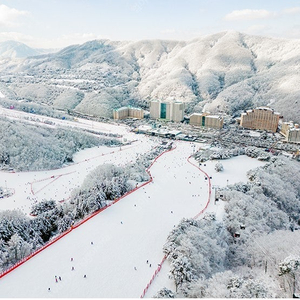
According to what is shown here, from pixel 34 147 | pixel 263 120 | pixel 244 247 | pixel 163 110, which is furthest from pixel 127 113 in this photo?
pixel 244 247

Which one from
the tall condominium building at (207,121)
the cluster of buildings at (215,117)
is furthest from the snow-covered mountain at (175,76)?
the tall condominium building at (207,121)

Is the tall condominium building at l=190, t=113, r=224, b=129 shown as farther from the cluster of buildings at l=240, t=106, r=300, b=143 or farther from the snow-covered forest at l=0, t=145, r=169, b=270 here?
the snow-covered forest at l=0, t=145, r=169, b=270

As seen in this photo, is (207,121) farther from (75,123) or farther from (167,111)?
(75,123)

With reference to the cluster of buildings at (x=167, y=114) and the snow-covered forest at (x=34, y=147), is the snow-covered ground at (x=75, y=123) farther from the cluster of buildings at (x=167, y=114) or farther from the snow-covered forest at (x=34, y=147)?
the snow-covered forest at (x=34, y=147)

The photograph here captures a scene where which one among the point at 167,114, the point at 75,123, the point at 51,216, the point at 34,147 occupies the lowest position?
the point at 75,123

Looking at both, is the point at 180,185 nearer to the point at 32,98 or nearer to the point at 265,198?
the point at 265,198

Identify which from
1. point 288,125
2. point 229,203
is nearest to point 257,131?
point 288,125

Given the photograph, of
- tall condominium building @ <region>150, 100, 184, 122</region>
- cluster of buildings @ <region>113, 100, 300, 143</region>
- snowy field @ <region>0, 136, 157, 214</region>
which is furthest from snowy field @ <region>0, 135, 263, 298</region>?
tall condominium building @ <region>150, 100, 184, 122</region>
